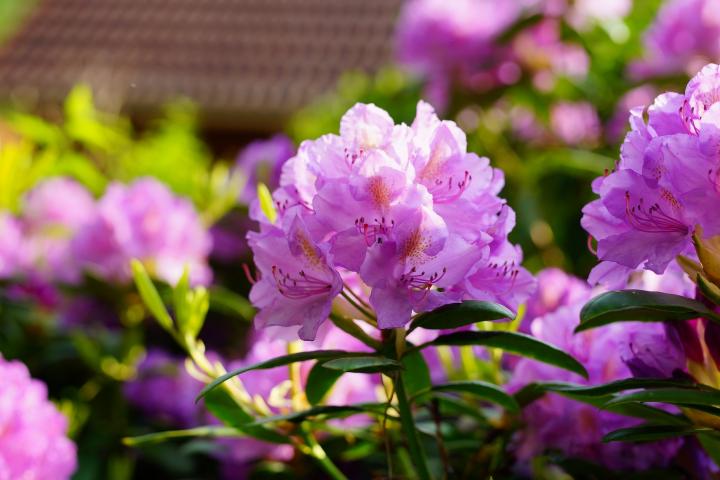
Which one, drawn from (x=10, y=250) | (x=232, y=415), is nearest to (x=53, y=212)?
(x=10, y=250)

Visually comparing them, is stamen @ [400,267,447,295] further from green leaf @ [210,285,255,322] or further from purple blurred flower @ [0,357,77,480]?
green leaf @ [210,285,255,322]

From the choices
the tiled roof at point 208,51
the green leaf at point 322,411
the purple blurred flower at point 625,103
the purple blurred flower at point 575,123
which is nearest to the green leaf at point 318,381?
the green leaf at point 322,411

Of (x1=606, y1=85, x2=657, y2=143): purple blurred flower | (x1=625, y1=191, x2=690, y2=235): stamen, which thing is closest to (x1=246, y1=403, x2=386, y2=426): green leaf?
(x1=625, y1=191, x2=690, y2=235): stamen

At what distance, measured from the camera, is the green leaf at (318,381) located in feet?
2.48

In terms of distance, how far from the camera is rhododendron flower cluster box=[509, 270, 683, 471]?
791 millimetres

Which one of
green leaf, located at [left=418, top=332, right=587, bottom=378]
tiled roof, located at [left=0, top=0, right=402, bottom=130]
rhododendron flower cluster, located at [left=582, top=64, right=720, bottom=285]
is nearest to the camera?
rhododendron flower cluster, located at [left=582, top=64, right=720, bottom=285]

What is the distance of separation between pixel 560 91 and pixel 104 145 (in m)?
0.88

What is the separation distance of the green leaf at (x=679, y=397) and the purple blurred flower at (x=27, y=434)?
1.80 ft

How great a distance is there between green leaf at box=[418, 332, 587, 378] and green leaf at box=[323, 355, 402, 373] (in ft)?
0.15

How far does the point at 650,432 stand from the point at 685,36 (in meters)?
1.16

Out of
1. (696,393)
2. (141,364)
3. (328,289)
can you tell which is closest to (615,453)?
(696,393)

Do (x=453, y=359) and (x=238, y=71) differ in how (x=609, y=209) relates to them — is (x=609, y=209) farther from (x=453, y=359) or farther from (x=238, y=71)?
(x=238, y=71)

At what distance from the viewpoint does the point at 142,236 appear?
153 centimetres

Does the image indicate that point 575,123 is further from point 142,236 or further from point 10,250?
point 10,250
